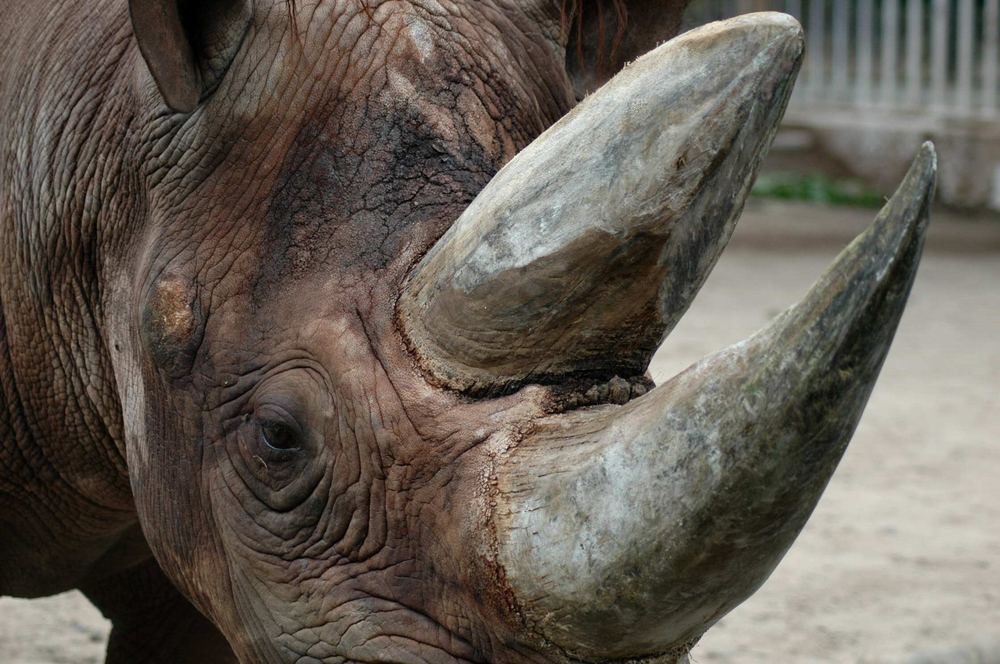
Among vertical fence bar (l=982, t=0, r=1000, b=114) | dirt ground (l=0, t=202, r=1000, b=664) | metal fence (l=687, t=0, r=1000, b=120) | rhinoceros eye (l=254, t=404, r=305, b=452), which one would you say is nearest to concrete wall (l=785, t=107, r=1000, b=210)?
metal fence (l=687, t=0, r=1000, b=120)

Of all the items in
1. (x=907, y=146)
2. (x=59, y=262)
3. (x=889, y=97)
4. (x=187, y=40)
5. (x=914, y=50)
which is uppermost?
(x=187, y=40)

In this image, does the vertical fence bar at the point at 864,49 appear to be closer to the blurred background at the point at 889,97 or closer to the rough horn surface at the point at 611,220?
the blurred background at the point at 889,97

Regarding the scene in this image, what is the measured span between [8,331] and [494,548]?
4.93 feet

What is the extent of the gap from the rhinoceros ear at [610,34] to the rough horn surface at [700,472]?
3.63 feet

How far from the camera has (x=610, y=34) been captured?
317 centimetres

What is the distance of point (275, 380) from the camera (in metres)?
2.54

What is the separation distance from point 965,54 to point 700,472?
12.0 metres

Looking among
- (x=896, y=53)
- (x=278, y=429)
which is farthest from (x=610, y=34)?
(x=896, y=53)

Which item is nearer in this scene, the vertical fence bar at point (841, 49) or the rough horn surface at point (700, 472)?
the rough horn surface at point (700, 472)

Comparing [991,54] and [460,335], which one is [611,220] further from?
[991,54]

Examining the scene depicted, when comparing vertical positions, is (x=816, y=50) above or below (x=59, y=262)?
below

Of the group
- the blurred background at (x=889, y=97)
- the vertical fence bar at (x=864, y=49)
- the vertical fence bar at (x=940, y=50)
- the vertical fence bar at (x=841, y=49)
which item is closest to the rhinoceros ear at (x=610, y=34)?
the blurred background at (x=889, y=97)

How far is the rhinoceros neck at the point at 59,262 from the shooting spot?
297 centimetres

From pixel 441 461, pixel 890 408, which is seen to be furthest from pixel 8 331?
pixel 890 408
